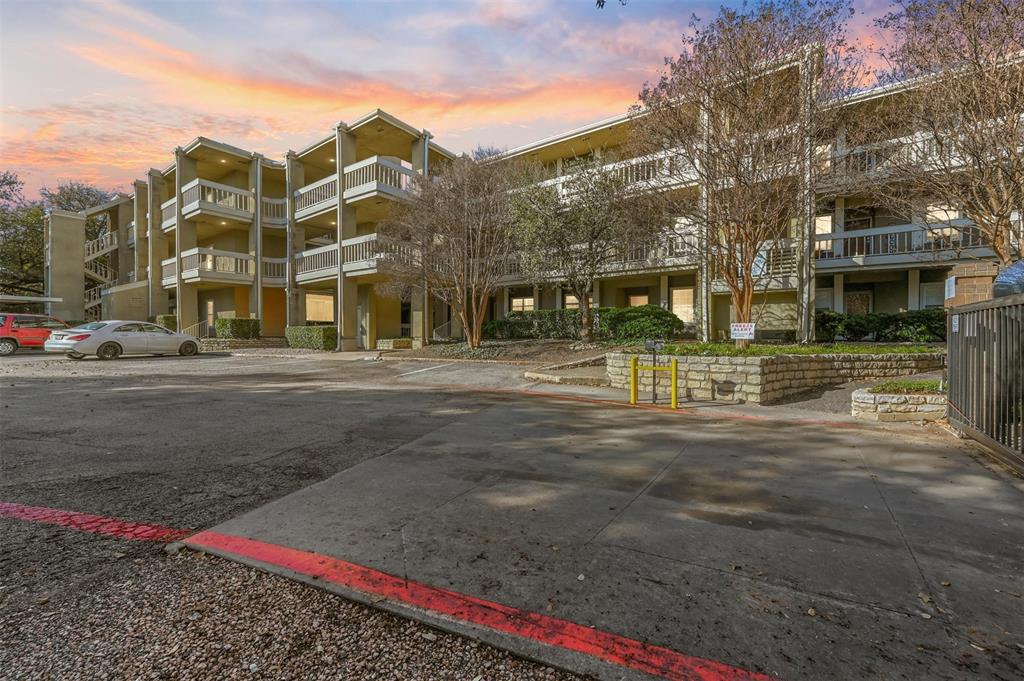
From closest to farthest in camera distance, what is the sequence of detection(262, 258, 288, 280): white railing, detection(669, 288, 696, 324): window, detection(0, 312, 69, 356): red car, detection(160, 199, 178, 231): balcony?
1. detection(0, 312, 69, 356): red car
2. detection(669, 288, 696, 324): window
3. detection(262, 258, 288, 280): white railing
4. detection(160, 199, 178, 231): balcony

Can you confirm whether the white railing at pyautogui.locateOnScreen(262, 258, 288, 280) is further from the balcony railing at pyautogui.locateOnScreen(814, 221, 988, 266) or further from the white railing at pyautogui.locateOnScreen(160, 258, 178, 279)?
the balcony railing at pyautogui.locateOnScreen(814, 221, 988, 266)

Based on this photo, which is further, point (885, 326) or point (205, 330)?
point (205, 330)

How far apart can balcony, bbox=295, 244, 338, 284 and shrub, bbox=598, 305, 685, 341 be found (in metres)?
13.1

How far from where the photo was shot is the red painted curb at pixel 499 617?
5.97 ft

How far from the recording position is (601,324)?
18969 mm

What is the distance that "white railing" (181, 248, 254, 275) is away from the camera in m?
23.8

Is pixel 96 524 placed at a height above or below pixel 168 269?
below

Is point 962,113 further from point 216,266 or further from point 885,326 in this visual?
point 216,266

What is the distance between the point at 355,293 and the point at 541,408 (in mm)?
16643

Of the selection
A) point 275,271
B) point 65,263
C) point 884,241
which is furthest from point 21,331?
point 884,241

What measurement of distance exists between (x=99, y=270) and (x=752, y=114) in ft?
143

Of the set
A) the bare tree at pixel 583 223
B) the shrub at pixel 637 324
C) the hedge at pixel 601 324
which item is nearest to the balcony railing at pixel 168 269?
the hedge at pixel 601 324

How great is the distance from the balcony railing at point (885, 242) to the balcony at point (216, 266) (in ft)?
91.0

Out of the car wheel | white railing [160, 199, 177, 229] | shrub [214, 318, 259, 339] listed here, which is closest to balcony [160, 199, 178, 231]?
white railing [160, 199, 177, 229]
